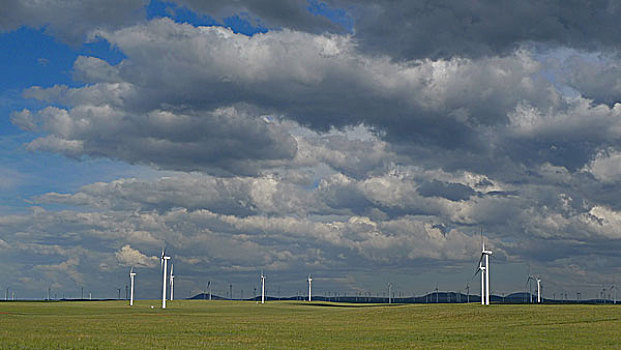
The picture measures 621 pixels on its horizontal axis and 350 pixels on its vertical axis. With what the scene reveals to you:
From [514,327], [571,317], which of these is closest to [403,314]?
[571,317]

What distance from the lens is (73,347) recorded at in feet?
199

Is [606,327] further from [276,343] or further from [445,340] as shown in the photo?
[276,343]

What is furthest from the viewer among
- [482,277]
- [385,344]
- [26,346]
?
[482,277]

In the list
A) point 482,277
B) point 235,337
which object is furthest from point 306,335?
point 482,277

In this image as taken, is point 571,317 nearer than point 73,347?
No

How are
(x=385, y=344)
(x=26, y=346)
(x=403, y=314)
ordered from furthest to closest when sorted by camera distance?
1. (x=403, y=314)
2. (x=385, y=344)
3. (x=26, y=346)

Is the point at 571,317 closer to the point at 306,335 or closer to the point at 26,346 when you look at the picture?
the point at 306,335

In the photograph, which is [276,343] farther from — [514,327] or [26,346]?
[514,327]

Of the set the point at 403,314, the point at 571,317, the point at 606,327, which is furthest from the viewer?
the point at 403,314

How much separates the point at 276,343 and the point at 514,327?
128 ft

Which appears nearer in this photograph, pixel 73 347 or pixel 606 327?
pixel 73 347

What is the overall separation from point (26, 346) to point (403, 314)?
87.0m

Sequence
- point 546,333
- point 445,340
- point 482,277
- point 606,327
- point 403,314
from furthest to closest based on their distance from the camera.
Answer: point 482,277 → point 403,314 → point 606,327 → point 546,333 → point 445,340

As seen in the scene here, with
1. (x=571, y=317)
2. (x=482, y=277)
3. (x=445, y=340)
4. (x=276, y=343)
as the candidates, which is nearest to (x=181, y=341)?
(x=276, y=343)
